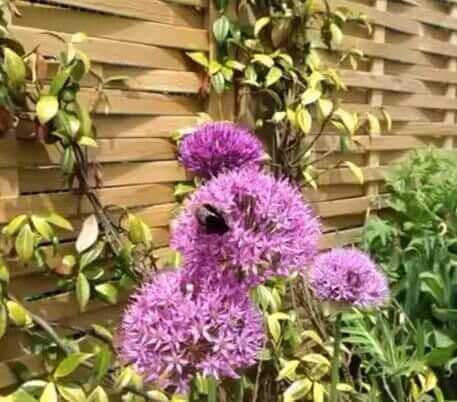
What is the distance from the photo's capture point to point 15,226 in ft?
5.18

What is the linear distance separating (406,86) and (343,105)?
1.57 feet

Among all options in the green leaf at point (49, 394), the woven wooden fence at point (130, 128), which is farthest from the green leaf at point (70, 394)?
the woven wooden fence at point (130, 128)

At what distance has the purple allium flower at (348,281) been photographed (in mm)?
1353

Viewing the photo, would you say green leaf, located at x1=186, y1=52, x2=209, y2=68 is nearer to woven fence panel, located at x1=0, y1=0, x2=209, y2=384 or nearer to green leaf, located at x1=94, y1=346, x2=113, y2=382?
woven fence panel, located at x1=0, y1=0, x2=209, y2=384

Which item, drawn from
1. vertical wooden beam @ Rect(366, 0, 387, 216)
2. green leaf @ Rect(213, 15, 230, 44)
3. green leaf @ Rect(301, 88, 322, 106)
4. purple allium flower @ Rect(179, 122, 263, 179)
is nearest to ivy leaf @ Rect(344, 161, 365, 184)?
vertical wooden beam @ Rect(366, 0, 387, 216)

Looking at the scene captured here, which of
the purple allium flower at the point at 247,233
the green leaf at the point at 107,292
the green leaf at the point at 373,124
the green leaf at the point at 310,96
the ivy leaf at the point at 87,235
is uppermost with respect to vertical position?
the green leaf at the point at 310,96

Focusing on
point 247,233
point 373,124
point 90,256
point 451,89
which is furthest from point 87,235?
point 451,89

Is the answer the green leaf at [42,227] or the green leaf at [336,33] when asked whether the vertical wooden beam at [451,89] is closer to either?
the green leaf at [336,33]

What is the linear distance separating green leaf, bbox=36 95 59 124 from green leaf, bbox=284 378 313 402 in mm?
923

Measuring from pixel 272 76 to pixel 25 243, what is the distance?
92 cm

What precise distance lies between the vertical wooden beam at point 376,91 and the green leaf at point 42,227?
1.49 meters

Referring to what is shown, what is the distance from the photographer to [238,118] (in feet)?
7.23

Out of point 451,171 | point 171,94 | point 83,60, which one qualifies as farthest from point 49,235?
point 451,171

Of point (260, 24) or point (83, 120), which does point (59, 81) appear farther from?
point (260, 24)
